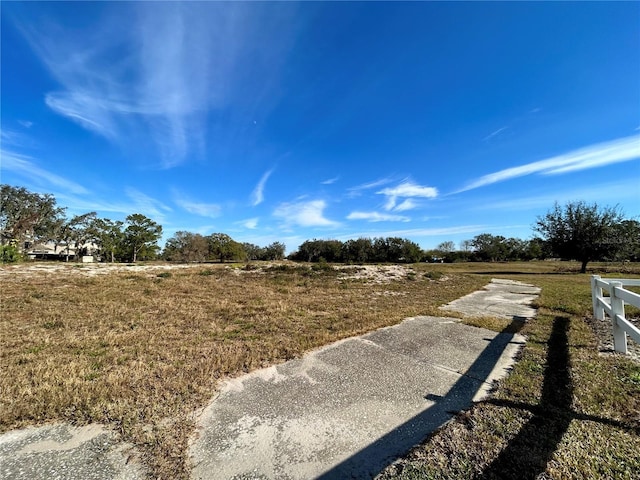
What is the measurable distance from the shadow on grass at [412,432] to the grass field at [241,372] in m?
0.13

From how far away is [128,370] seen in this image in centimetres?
365

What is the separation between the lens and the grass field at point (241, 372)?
7.11ft

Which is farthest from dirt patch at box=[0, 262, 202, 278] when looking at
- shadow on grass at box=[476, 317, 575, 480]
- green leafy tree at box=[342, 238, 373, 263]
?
green leafy tree at box=[342, 238, 373, 263]

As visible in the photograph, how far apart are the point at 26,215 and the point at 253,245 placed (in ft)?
152

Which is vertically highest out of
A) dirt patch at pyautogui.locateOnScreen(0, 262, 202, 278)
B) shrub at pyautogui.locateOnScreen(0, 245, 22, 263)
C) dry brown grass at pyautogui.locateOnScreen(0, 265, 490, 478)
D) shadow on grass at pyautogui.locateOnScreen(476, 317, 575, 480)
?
shrub at pyautogui.locateOnScreen(0, 245, 22, 263)

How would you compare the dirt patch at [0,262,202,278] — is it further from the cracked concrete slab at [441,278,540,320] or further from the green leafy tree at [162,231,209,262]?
the green leafy tree at [162,231,209,262]

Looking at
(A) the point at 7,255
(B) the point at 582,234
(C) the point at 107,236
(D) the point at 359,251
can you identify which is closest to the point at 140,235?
(C) the point at 107,236

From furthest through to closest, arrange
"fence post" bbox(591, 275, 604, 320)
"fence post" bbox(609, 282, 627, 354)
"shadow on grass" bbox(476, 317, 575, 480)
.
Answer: "fence post" bbox(591, 275, 604, 320), "fence post" bbox(609, 282, 627, 354), "shadow on grass" bbox(476, 317, 575, 480)

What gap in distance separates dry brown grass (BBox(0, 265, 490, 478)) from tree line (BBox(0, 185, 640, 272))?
22814mm

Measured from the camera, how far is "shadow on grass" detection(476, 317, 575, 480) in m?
1.99

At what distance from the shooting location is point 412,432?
8.20ft

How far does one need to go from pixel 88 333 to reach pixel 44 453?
381cm

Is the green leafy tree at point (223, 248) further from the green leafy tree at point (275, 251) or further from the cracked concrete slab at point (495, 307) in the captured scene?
the cracked concrete slab at point (495, 307)

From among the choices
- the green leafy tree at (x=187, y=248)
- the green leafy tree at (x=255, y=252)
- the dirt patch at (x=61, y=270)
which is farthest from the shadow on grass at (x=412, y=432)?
the green leafy tree at (x=255, y=252)
